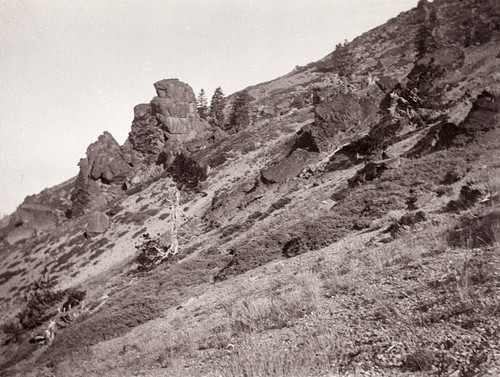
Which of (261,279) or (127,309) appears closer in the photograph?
(261,279)

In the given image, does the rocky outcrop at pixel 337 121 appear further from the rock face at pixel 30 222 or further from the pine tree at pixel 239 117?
the rock face at pixel 30 222

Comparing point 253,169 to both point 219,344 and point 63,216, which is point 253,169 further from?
point 63,216

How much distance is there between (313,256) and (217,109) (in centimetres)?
6164

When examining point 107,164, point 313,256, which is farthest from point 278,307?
point 107,164

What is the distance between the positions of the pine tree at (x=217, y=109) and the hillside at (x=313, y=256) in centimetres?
1856

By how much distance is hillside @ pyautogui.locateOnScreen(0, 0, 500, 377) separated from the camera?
5.59 meters

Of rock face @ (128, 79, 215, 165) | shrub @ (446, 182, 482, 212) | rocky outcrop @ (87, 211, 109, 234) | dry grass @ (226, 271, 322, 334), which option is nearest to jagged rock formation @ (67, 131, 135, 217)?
rock face @ (128, 79, 215, 165)

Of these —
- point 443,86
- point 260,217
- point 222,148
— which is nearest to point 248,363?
point 260,217

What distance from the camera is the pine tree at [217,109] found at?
6881cm

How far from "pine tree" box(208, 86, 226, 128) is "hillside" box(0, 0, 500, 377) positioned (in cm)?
1856

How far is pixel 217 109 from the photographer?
7031cm

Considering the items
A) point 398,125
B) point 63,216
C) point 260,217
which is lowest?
point 260,217

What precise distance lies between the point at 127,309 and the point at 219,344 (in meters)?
9.69

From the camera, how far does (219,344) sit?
7.59m
